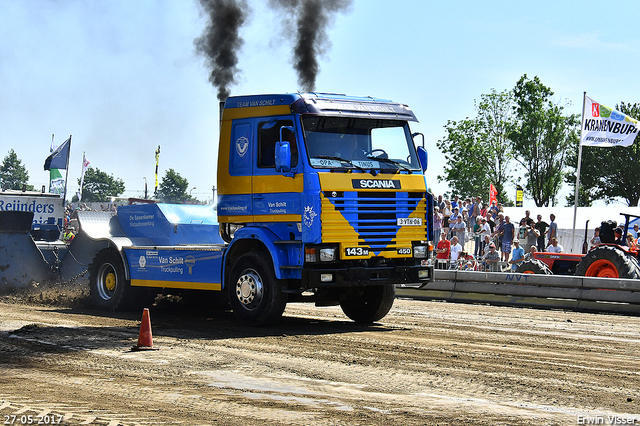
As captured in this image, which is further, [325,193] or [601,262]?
[601,262]

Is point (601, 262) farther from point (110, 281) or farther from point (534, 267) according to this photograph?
point (110, 281)

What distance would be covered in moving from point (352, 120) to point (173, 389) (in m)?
5.17

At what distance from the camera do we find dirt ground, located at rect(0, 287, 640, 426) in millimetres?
5641

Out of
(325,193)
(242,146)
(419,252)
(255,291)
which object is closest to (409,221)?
(419,252)

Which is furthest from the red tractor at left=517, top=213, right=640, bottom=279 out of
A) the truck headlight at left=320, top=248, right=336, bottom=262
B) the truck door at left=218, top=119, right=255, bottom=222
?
the truck door at left=218, top=119, right=255, bottom=222

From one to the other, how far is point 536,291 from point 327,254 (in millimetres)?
6856

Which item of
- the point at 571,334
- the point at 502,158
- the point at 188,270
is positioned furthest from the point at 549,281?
the point at 502,158

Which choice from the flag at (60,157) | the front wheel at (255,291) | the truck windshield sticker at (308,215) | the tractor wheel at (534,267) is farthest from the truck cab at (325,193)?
the flag at (60,157)

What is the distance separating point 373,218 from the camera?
1016cm

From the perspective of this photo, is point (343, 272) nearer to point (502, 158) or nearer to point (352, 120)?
point (352, 120)

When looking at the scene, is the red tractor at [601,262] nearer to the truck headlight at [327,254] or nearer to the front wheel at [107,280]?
the truck headlight at [327,254]

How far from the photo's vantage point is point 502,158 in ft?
184

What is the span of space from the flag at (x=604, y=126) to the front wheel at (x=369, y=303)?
1285 cm

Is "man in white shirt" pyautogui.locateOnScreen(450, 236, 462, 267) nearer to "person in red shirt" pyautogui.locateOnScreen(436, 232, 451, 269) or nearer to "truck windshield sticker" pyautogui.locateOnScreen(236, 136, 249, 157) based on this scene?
"person in red shirt" pyautogui.locateOnScreen(436, 232, 451, 269)
